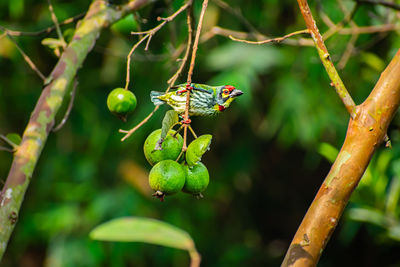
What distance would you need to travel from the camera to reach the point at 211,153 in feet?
12.8

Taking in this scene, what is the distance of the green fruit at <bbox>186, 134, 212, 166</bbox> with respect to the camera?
0.79 m

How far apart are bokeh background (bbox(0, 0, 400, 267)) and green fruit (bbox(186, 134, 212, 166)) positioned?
194 centimetres

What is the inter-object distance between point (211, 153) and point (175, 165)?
306cm

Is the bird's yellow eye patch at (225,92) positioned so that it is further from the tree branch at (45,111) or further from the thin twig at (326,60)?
the tree branch at (45,111)

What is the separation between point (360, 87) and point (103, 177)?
1.85 meters

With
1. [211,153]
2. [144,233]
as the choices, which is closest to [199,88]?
[144,233]

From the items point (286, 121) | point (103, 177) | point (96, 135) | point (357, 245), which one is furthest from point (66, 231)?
point (357, 245)

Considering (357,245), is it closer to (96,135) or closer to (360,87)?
(360,87)

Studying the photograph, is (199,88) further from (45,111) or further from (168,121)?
(45,111)

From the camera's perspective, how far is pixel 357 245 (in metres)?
3.44

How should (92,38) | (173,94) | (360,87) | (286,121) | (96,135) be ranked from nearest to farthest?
(173,94), (92,38), (360,87), (286,121), (96,135)

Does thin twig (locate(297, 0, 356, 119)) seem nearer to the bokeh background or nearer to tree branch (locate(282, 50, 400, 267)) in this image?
tree branch (locate(282, 50, 400, 267))

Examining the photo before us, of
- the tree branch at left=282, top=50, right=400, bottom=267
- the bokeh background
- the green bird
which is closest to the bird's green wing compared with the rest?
the green bird

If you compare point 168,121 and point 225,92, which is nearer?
point 168,121
